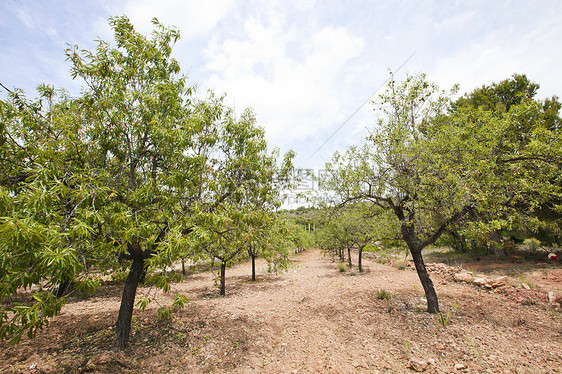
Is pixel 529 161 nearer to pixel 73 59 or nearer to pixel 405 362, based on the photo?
pixel 405 362

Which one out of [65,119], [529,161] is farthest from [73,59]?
[529,161]

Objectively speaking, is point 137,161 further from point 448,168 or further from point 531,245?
point 531,245

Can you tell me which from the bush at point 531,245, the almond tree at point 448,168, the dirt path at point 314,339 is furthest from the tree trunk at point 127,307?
the bush at point 531,245

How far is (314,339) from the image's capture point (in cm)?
683

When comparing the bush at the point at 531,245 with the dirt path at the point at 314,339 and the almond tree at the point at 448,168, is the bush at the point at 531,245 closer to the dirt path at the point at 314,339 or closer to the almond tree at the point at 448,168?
the dirt path at the point at 314,339

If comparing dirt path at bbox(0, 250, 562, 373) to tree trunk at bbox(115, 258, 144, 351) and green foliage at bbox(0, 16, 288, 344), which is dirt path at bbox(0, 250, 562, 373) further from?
green foliage at bbox(0, 16, 288, 344)

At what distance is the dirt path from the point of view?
5238 mm

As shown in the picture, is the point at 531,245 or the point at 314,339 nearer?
the point at 314,339

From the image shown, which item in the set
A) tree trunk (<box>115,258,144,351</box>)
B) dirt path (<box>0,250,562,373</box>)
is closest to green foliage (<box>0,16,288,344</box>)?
tree trunk (<box>115,258,144,351</box>)

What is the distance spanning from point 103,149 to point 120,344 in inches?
188

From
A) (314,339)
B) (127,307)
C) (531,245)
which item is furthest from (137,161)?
(531,245)

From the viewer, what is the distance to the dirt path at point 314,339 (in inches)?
206

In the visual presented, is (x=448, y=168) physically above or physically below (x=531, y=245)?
above

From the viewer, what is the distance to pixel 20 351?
18.2 feet
